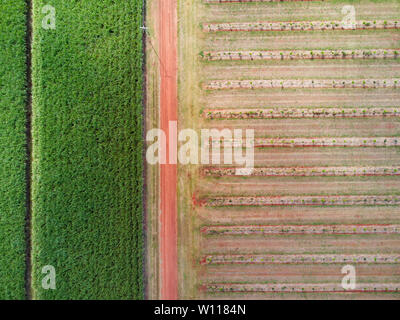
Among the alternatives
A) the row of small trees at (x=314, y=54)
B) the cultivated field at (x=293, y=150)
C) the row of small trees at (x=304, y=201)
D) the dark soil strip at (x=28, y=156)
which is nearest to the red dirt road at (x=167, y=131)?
the cultivated field at (x=293, y=150)

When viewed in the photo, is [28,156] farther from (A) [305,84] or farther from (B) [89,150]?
(A) [305,84]

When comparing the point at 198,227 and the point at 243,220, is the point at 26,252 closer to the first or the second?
the point at 198,227

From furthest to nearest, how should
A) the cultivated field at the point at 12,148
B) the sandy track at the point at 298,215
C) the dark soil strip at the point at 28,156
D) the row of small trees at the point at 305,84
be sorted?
the row of small trees at the point at 305,84, the sandy track at the point at 298,215, the dark soil strip at the point at 28,156, the cultivated field at the point at 12,148

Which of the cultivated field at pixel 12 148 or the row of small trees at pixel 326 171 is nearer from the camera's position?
the cultivated field at pixel 12 148

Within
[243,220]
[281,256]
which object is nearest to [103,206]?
[243,220]

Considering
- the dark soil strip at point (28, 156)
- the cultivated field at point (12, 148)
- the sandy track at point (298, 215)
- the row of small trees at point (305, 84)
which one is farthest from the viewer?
the row of small trees at point (305, 84)

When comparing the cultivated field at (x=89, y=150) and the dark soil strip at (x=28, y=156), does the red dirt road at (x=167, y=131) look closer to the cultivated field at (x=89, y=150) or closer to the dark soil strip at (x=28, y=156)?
the cultivated field at (x=89, y=150)

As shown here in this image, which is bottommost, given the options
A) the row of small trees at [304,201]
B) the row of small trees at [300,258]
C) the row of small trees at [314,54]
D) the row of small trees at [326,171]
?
the row of small trees at [300,258]

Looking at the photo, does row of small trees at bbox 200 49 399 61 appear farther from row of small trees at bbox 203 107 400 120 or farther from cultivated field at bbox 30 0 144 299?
cultivated field at bbox 30 0 144 299
